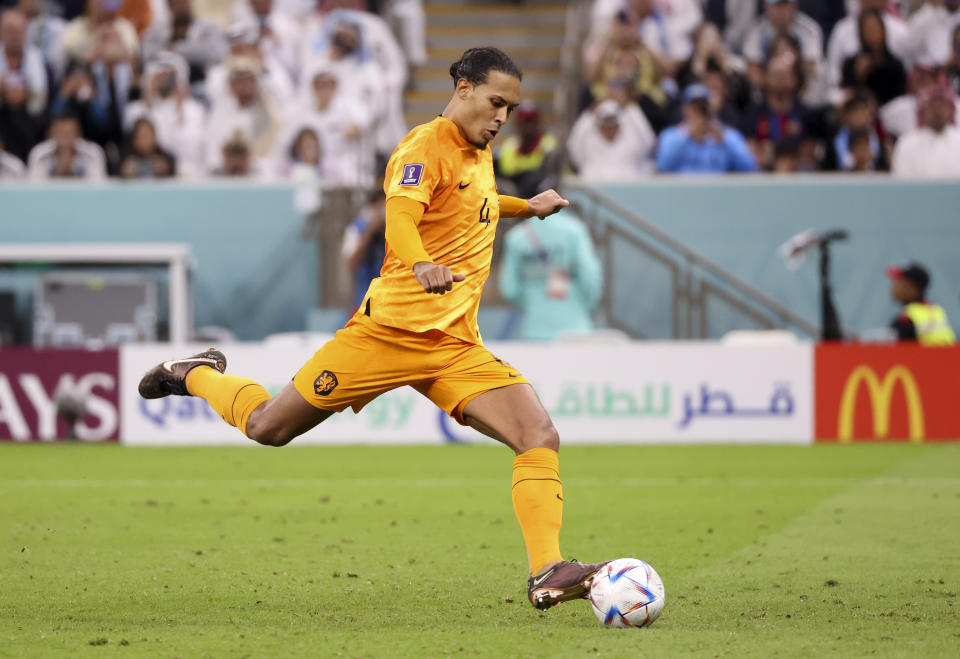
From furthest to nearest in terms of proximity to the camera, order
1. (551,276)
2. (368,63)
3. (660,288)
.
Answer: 1. (368,63)
2. (660,288)
3. (551,276)

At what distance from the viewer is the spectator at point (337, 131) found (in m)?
16.2

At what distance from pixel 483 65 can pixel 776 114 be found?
447 inches

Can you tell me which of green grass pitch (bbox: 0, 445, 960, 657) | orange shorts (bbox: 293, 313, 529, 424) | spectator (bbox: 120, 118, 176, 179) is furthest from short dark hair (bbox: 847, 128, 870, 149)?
orange shorts (bbox: 293, 313, 529, 424)

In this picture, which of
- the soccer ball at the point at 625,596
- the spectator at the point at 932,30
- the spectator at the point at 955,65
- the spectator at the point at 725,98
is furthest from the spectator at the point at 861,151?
the soccer ball at the point at 625,596

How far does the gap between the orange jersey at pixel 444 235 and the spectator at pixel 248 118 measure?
435 inches

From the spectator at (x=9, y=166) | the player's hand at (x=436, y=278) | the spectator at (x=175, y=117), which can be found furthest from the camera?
the spectator at (x=175, y=117)

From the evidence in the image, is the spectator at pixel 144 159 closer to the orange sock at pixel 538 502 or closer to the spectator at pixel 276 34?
the spectator at pixel 276 34

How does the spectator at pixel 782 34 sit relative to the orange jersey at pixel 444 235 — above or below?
above

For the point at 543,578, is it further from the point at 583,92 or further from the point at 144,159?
the point at 583,92

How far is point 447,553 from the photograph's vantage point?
7.14 m

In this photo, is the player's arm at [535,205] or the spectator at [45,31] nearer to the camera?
the player's arm at [535,205]

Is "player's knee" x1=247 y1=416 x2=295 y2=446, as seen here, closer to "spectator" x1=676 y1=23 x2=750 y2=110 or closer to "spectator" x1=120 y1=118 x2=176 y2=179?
"spectator" x1=120 y1=118 x2=176 y2=179

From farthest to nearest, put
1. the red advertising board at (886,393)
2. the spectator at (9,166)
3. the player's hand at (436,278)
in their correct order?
the spectator at (9,166)
the red advertising board at (886,393)
the player's hand at (436,278)

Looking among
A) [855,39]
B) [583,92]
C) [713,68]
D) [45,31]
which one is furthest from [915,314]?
[45,31]
